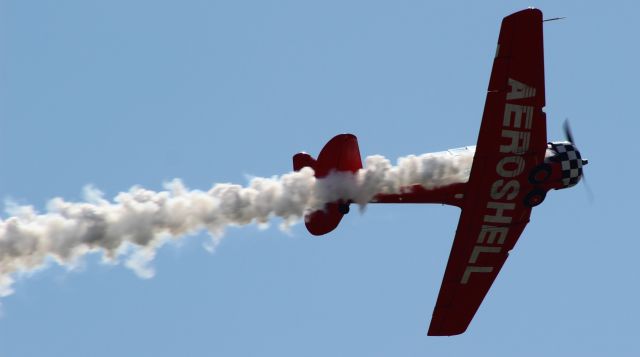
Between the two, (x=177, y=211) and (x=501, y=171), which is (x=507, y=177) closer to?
(x=501, y=171)

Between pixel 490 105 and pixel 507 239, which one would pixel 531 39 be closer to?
pixel 490 105

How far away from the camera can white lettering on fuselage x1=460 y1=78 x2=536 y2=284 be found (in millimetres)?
23734

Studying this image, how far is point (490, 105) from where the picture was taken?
23.6m

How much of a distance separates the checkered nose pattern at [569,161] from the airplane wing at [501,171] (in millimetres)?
670

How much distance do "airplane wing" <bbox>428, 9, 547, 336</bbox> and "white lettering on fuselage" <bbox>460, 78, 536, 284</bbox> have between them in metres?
0.02

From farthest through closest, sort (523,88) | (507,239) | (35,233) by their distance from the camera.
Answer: (507,239), (523,88), (35,233)

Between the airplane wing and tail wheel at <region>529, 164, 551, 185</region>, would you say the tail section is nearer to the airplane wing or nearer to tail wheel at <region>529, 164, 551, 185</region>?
the airplane wing

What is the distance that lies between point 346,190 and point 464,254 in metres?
3.32

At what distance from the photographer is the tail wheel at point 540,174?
24891 mm

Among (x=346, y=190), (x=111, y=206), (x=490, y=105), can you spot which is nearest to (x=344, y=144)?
(x=346, y=190)

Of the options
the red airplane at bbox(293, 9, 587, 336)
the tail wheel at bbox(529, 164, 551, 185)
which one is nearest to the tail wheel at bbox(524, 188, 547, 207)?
the red airplane at bbox(293, 9, 587, 336)

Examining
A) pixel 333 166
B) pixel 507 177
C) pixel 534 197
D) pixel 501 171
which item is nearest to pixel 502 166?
pixel 501 171

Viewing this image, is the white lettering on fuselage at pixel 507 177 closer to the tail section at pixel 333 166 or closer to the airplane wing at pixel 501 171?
the airplane wing at pixel 501 171

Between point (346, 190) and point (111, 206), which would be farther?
point (346, 190)
